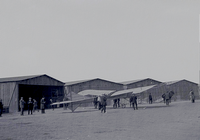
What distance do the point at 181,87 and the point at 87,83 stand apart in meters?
24.2

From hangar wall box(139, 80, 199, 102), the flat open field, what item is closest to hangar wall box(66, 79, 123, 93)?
hangar wall box(139, 80, 199, 102)

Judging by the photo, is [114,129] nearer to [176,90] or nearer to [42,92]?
[42,92]

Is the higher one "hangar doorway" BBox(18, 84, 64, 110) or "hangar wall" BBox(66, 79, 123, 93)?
"hangar wall" BBox(66, 79, 123, 93)

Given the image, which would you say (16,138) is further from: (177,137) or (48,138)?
(177,137)

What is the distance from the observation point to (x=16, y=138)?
10609 millimetres

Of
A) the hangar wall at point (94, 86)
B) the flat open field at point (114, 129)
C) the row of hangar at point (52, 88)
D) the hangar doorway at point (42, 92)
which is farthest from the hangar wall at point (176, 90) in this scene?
the flat open field at point (114, 129)

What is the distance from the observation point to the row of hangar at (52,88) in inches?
1495

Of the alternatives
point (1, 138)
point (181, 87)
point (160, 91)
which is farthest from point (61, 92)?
point (1, 138)

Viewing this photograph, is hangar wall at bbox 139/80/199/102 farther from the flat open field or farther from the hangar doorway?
the flat open field

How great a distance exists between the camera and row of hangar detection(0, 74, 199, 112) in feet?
125

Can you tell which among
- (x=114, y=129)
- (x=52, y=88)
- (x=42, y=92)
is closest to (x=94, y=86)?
(x=52, y=88)

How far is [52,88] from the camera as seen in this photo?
4875cm

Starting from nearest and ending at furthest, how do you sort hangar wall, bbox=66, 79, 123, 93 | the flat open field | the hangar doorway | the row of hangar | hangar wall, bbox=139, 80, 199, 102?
the flat open field < the row of hangar < the hangar doorway < hangar wall, bbox=66, 79, 123, 93 < hangar wall, bbox=139, 80, 199, 102

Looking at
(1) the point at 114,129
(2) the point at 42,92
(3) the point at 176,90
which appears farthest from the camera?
(3) the point at 176,90
